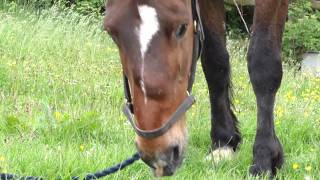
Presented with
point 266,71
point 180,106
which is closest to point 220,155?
point 266,71

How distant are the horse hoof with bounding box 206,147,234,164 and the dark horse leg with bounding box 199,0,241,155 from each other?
0.36 feet

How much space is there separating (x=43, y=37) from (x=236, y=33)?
6108 mm

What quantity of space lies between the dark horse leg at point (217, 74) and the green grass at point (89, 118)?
13 cm

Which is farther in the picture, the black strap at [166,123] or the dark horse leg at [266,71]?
the dark horse leg at [266,71]

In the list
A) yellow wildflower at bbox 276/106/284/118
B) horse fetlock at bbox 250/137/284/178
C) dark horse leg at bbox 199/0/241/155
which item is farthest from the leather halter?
yellow wildflower at bbox 276/106/284/118

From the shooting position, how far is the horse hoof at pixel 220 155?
3.88m

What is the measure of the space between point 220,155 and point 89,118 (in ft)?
3.02

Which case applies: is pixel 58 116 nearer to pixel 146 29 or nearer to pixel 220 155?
pixel 220 155

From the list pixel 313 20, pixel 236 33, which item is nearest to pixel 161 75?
pixel 313 20

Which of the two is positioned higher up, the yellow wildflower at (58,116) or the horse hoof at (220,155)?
the yellow wildflower at (58,116)

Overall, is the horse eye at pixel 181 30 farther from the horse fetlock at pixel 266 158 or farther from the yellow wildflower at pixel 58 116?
the yellow wildflower at pixel 58 116

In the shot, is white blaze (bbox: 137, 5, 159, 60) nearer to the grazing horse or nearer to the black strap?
the grazing horse

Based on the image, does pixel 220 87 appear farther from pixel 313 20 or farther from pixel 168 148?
pixel 313 20

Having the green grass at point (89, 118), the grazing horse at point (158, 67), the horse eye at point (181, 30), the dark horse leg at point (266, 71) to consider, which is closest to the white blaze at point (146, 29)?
the grazing horse at point (158, 67)
